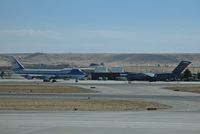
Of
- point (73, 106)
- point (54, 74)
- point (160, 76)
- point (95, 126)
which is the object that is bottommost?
point (73, 106)

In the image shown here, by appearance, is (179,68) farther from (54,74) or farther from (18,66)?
(18,66)

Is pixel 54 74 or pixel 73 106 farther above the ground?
pixel 54 74

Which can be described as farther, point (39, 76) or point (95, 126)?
point (39, 76)

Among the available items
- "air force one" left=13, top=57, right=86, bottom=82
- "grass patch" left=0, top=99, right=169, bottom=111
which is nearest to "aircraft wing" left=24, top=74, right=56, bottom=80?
"air force one" left=13, top=57, right=86, bottom=82

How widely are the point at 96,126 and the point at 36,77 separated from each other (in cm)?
13309

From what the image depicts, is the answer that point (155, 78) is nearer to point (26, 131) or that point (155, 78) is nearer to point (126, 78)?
point (126, 78)

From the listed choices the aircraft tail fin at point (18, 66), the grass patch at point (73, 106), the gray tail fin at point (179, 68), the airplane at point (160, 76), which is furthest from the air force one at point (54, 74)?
the grass patch at point (73, 106)

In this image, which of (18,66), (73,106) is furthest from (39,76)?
(73,106)

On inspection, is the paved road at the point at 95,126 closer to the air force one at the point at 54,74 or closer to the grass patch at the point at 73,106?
the grass patch at the point at 73,106

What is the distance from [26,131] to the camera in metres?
27.8

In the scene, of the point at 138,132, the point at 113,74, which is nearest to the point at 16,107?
the point at 138,132

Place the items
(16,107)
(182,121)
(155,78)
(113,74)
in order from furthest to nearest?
(113,74)
(155,78)
(16,107)
(182,121)

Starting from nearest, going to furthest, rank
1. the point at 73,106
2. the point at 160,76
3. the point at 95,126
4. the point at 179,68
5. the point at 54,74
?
the point at 95,126, the point at 73,106, the point at 160,76, the point at 179,68, the point at 54,74

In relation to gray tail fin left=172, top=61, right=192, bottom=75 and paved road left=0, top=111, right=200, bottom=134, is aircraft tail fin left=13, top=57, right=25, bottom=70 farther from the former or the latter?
paved road left=0, top=111, right=200, bottom=134
